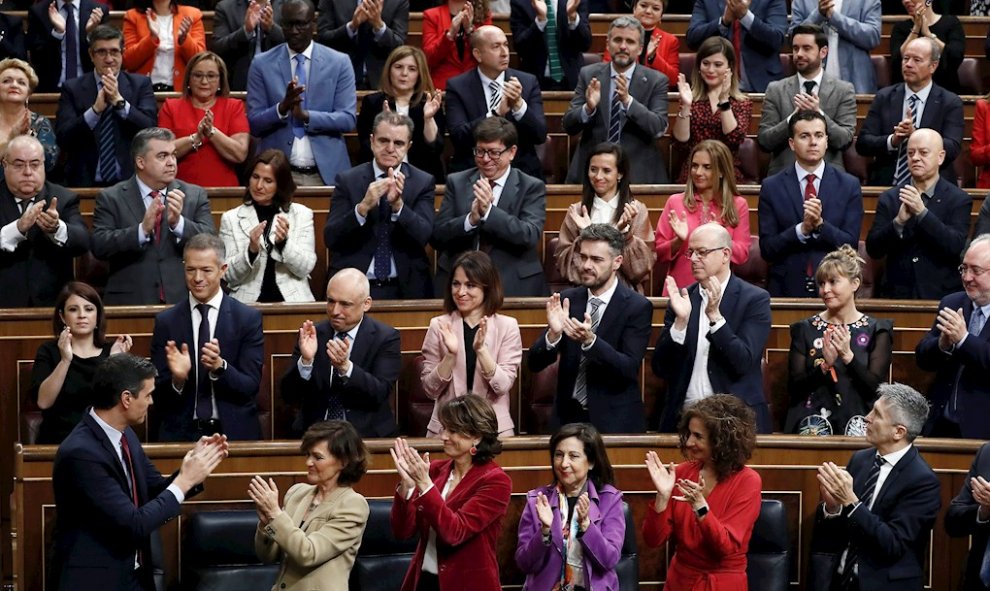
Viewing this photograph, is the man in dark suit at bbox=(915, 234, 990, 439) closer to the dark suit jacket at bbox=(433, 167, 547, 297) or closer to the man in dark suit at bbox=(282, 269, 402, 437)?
the dark suit jacket at bbox=(433, 167, 547, 297)

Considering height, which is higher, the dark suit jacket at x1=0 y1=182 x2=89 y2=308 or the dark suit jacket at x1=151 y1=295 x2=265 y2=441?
the dark suit jacket at x1=0 y1=182 x2=89 y2=308

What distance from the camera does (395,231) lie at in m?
5.97

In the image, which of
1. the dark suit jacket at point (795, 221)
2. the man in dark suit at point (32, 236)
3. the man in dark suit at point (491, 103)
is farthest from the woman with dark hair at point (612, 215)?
the man in dark suit at point (32, 236)

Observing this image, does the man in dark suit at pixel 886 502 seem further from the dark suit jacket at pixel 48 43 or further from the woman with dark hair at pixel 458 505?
the dark suit jacket at pixel 48 43

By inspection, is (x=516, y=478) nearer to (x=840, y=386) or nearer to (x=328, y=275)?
(x=840, y=386)

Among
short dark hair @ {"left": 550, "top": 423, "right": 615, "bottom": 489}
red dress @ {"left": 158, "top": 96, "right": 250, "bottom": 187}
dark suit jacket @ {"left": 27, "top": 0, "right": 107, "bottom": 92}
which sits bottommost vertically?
short dark hair @ {"left": 550, "top": 423, "right": 615, "bottom": 489}

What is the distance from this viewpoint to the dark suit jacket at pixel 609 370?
5.18 meters

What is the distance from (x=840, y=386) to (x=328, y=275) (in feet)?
6.45

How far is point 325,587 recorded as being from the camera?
4348 mm

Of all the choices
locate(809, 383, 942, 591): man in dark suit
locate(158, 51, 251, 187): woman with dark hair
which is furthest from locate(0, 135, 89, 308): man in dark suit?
locate(809, 383, 942, 591): man in dark suit

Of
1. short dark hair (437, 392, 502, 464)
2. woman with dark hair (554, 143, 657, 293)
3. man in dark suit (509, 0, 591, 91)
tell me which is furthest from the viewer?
man in dark suit (509, 0, 591, 91)

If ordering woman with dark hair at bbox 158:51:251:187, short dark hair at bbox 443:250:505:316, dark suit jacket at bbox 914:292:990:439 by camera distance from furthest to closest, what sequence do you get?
woman with dark hair at bbox 158:51:251:187
short dark hair at bbox 443:250:505:316
dark suit jacket at bbox 914:292:990:439

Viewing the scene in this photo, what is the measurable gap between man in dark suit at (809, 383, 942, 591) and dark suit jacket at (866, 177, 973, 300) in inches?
56.1

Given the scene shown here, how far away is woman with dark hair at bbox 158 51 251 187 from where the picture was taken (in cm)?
652
